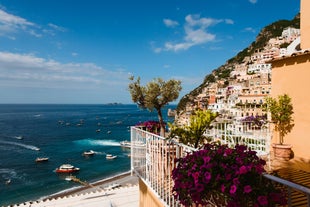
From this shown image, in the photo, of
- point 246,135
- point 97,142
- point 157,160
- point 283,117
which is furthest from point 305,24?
point 97,142

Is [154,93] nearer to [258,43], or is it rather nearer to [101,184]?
[101,184]

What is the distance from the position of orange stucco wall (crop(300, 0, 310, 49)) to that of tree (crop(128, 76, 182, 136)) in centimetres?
417

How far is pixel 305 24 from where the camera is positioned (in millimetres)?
6551

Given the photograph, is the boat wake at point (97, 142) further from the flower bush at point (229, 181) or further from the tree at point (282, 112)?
the flower bush at point (229, 181)

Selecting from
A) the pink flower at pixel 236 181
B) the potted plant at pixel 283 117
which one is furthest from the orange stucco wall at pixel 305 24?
the pink flower at pixel 236 181

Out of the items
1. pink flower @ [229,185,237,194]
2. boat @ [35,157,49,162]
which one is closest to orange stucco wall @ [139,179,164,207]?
pink flower @ [229,185,237,194]

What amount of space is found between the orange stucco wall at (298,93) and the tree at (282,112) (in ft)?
0.37

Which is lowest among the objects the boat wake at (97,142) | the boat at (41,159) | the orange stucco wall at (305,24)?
the boat wake at (97,142)

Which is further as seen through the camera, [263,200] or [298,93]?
[298,93]

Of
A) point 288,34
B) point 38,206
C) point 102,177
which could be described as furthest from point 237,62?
point 38,206

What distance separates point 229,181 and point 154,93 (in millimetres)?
6314

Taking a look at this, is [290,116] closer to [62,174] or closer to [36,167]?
[62,174]

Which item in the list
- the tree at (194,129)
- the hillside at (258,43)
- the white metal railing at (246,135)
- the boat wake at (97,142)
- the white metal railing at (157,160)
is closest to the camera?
the white metal railing at (157,160)

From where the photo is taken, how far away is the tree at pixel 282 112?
19.6 feet
